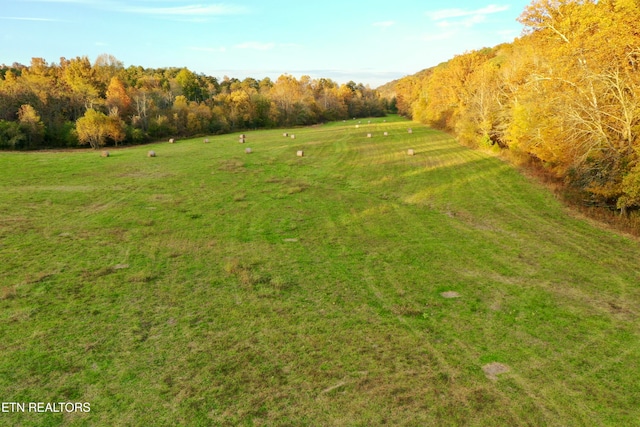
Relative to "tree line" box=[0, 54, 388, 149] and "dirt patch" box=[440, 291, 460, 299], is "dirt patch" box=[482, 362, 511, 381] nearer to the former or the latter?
"dirt patch" box=[440, 291, 460, 299]

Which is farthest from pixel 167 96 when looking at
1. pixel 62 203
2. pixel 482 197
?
pixel 482 197

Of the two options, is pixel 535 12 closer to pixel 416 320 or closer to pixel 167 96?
pixel 416 320

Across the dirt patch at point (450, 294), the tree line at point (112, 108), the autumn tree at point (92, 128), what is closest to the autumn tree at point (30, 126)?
the tree line at point (112, 108)

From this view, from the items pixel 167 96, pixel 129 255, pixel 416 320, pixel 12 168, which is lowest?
pixel 416 320

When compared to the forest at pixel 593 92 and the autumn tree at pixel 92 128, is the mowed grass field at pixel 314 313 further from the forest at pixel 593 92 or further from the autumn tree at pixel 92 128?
the autumn tree at pixel 92 128

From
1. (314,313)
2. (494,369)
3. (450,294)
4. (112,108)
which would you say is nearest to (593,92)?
(450,294)

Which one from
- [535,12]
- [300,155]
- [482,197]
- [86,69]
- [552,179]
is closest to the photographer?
[535,12]

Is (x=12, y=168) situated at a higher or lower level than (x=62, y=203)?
higher
